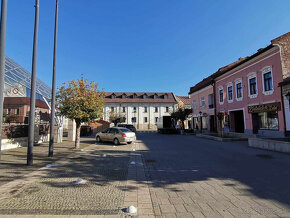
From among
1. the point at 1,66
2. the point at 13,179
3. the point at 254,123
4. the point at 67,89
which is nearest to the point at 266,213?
the point at 13,179

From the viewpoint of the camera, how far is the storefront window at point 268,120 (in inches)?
596

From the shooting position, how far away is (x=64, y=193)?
4055 mm

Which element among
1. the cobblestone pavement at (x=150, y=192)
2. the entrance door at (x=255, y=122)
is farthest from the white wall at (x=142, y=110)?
the cobblestone pavement at (x=150, y=192)

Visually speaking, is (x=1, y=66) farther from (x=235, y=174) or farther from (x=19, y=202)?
(x=235, y=174)

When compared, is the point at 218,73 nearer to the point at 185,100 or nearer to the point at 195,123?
the point at 195,123

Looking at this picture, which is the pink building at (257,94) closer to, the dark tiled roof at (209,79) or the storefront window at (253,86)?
the storefront window at (253,86)

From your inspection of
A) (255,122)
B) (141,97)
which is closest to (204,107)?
(255,122)

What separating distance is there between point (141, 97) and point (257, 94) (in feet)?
123

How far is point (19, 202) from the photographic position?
11.7 ft

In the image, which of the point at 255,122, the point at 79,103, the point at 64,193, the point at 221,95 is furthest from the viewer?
the point at 221,95

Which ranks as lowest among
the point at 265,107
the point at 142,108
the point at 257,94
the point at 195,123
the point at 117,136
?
the point at 117,136

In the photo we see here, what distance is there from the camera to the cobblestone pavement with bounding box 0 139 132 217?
10.7 ft

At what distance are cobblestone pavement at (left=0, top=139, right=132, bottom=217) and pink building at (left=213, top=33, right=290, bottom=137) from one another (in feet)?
50.8

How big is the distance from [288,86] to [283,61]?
2.30 meters
